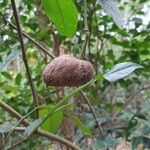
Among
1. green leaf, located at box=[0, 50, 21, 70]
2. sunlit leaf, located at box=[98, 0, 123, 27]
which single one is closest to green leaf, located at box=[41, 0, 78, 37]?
sunlit leaf, located at box=[98, 0, 123, 27]

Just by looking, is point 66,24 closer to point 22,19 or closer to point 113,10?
point 113,10

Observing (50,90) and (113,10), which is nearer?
(113,10)

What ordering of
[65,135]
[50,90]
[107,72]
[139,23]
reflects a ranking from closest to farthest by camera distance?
[107,72]
[139,23]
[65,135]
[50,90]

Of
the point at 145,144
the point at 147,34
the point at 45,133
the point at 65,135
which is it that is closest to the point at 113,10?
the point at 45,133

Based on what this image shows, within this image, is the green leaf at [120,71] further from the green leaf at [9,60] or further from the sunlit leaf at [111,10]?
the green leaf at [9,60]

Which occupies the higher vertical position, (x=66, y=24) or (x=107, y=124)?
(x=66, y=24)

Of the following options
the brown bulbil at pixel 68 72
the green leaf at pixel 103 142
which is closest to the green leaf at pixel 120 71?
the brown bulbil at pixel 68 72

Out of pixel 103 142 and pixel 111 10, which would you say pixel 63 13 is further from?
pixel 103 142

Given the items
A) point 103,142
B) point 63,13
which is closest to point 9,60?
point 103,142
